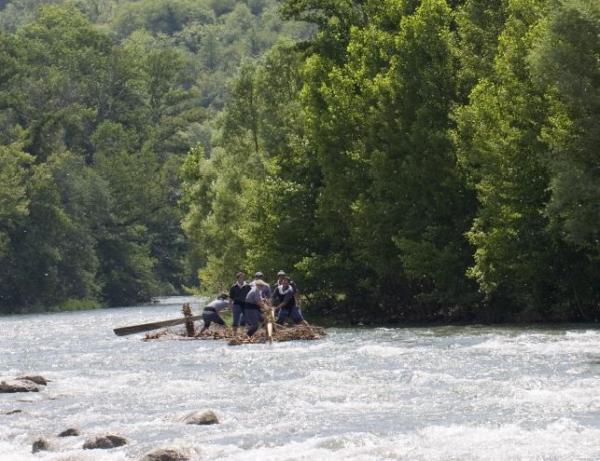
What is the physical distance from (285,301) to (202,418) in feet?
65.6

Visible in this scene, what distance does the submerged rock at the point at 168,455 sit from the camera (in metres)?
19.3

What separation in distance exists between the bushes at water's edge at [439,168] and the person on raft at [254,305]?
23.2 feet

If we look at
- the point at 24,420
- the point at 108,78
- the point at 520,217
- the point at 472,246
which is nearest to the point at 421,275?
the point at 472,246

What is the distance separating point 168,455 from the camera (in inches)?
763

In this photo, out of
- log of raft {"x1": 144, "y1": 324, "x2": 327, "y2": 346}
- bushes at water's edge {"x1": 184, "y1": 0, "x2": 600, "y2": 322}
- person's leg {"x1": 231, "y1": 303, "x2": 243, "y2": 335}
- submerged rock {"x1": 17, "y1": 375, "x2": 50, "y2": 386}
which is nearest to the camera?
submerged rock {"x1": 17, "y1": 375, "x2": 50, "y2": 386}

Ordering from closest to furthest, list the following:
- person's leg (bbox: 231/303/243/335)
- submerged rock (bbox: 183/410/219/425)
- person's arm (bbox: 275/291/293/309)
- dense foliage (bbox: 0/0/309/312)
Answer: submerged rock (bbox: 183/410/219/425)
person's arm (bbox: 275/291/293/309)
person's leg (bbox: 231/303/243/335)
dense foliage (bbox: 0/0/309/312)

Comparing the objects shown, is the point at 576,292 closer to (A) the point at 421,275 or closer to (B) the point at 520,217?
(B) the point at 520,217

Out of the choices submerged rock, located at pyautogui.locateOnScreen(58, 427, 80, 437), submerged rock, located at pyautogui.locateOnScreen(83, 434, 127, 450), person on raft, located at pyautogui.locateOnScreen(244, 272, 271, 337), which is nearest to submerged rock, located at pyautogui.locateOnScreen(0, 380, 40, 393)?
submerged rock, located at pyautogui.locateOnScreen(58, 427, 80, 437)

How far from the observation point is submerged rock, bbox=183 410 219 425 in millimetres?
22703

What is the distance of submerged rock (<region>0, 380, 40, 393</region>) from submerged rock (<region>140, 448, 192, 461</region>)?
10267 mm

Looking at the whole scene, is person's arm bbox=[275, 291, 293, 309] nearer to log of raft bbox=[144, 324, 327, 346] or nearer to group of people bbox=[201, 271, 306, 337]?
group of people bbox=[201, 271, 306, 337]

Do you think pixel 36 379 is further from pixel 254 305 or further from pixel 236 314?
pixel 236 314

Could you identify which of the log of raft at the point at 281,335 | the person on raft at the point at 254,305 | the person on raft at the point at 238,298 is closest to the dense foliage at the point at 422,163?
the log of raft at the point at 281,335

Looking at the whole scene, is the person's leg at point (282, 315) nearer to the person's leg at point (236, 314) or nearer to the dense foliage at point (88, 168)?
the person's leg at point (236, 314)
